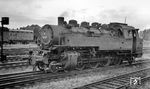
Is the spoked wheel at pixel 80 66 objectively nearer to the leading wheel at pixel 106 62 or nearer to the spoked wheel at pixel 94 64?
the spoked wheel at pixel 94 64

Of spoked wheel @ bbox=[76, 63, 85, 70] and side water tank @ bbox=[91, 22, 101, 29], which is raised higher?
side water tank @ bbox=[91, 22, 101, 29]

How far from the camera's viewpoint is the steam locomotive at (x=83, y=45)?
11.8 meters

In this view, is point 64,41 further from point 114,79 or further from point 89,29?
point 114,79

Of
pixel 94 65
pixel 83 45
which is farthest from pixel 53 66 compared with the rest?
pixel 94 65

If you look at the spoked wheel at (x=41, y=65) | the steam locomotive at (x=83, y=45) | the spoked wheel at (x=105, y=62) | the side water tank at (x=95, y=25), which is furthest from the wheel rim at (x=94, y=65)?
the spoked wheel at (x=41, y=65)

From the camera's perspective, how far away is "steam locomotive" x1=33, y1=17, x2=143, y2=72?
38.8 ft

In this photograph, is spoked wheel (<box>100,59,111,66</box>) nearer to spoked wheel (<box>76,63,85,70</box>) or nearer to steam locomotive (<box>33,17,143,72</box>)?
steam locomotive (<box>33,17,143,72</box>)

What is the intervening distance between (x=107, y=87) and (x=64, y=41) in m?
4.59

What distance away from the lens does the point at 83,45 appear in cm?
1279

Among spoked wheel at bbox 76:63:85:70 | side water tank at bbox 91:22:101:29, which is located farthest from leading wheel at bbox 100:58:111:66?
side water tank at bbox 91:22:101:29

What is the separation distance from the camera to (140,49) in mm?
17766

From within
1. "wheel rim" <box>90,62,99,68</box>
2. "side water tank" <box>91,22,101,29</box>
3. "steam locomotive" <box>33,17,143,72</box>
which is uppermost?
"side water tank" <box>91,22,101,29</box>

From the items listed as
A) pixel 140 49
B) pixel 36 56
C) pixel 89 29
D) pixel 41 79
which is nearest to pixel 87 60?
pixel 89 29

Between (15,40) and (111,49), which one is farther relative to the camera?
(15,40)
